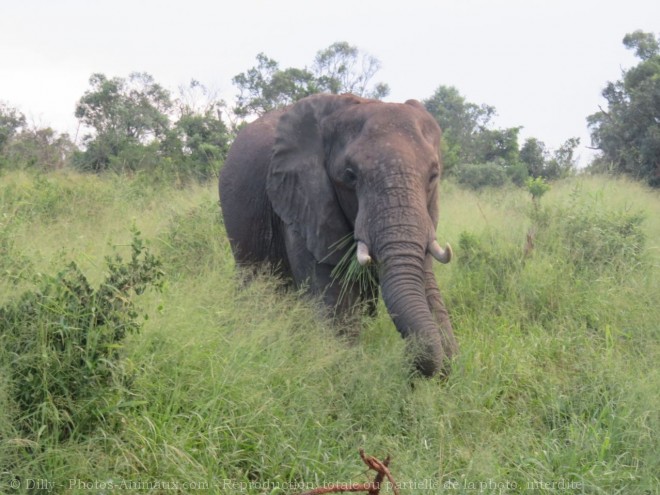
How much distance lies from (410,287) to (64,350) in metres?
1.92

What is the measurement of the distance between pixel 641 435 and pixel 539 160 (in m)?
12.1

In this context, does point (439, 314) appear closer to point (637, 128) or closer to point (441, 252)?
point (441, 252)

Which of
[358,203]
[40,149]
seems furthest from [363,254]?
[40,149]

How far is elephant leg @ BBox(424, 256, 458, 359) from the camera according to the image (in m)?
5.09

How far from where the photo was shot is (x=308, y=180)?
5.60 meters

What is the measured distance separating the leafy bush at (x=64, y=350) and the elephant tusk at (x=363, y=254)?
1489mm

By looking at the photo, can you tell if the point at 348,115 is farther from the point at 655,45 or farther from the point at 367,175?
the point at 655,45

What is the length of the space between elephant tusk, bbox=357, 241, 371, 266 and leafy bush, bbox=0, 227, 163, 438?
4.89ft

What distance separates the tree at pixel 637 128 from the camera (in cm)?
1324

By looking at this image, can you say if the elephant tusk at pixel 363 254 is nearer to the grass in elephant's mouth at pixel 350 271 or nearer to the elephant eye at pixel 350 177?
the grass in elephant's mouth at pixel 350 271

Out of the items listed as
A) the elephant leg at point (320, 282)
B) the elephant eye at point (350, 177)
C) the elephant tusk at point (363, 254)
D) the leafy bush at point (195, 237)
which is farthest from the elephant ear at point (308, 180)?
the leafy bush at point (195, 237)

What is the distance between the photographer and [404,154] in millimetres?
4980

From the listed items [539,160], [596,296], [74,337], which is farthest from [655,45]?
[74,337]

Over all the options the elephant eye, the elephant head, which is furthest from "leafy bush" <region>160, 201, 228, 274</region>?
the elephant eye
